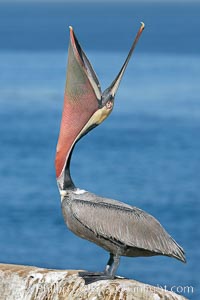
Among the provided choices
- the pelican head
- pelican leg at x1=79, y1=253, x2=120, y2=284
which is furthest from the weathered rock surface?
the pelican head

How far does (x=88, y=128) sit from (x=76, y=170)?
19.9m

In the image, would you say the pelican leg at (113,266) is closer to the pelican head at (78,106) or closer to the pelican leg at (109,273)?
the pelican leg at (109,273)

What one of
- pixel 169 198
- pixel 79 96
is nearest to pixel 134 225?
pixel 79 96

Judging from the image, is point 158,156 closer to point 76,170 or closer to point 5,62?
point 76,170

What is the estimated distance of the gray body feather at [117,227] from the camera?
24.7ft

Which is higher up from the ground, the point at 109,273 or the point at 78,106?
the point at 78,106

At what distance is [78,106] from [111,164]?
2148cm

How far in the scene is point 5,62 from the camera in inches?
2562

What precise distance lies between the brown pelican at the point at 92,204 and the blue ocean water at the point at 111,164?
705 centimetres

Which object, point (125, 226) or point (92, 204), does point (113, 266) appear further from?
point (92, 204)

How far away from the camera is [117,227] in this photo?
7613 millimetres

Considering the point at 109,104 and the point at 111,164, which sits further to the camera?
the point at 111,164

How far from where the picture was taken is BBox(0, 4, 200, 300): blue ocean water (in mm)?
18891

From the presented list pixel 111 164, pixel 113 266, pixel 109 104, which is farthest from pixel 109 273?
pixel 111 164
